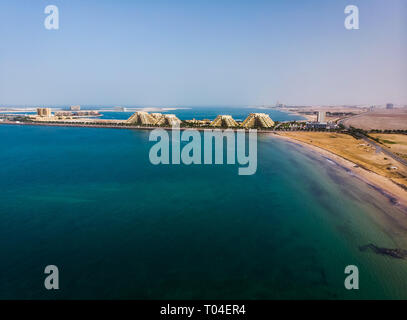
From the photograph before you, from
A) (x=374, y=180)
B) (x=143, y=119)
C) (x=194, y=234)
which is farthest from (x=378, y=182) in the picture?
(x=143, y=119)

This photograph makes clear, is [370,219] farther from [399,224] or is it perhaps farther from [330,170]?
[330,170]

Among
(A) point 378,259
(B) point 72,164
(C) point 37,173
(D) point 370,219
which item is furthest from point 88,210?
(D) point 370,219

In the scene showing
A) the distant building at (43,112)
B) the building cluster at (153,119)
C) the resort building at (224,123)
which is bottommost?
the resort building at (224,123)

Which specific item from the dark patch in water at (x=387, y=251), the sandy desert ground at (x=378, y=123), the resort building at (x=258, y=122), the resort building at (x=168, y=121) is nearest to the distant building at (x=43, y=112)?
the resort building at (x=168, y=121)

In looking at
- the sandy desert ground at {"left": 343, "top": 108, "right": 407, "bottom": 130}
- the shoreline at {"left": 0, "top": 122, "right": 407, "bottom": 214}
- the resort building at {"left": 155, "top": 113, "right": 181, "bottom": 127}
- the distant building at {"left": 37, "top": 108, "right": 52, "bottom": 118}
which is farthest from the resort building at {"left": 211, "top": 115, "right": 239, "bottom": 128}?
the distant building at {"left": 37, "top": 108, "right": 52, "bottom": 118}

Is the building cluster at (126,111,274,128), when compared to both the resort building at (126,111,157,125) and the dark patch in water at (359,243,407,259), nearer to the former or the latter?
the resort building at (126,111,157,125)

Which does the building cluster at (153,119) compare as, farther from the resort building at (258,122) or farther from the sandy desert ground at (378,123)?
the sandy desert ground at (378,123)
